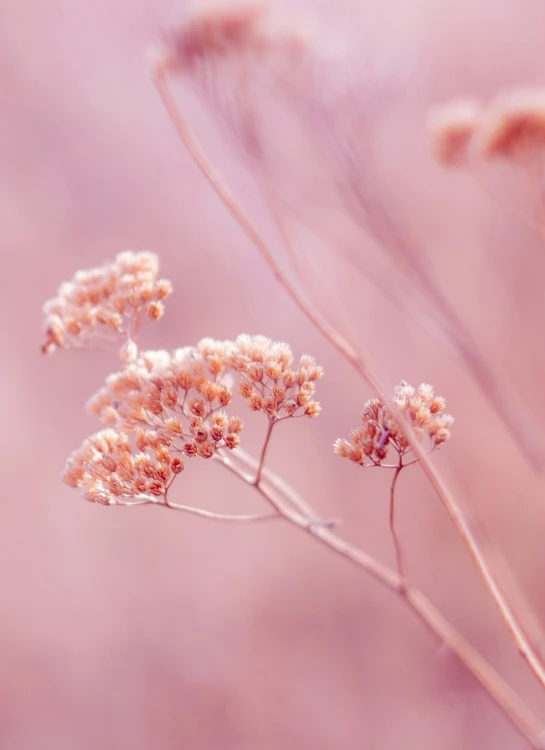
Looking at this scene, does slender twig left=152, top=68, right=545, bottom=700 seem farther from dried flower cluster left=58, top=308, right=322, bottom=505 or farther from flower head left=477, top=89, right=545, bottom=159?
flower head left=477, top=89, right=545, bottom=159

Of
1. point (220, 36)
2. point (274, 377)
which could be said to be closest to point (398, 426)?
point (274, 377)

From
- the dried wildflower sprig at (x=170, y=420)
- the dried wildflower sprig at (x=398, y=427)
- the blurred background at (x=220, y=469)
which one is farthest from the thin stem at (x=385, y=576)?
the blurred background at (x=220, y=469)

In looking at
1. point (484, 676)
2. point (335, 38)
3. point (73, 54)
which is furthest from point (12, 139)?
point (484, 676)

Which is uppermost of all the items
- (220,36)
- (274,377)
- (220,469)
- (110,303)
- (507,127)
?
(220,36)

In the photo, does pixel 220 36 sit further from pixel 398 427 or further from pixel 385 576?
pixel 385 576

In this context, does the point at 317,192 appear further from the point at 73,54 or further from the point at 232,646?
the point at 73,54

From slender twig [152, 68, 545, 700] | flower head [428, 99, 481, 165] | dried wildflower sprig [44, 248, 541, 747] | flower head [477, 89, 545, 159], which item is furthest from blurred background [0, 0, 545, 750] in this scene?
dried wildflower sprig [44, 248, 541, 747]

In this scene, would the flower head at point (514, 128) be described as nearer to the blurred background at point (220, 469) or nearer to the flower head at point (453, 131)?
the flower head at point (453, 131)
